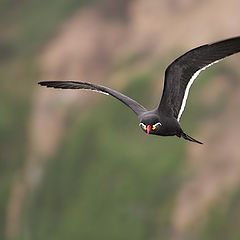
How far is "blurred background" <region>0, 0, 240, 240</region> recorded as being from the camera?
41125 mm

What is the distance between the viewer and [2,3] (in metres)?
54.9

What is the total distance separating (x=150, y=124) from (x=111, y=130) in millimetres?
28243

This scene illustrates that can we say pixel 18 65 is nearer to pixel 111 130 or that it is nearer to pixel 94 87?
pixel 111 130

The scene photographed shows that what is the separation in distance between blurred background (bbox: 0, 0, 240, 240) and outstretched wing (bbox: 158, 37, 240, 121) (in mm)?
23601

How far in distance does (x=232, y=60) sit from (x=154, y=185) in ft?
29.3

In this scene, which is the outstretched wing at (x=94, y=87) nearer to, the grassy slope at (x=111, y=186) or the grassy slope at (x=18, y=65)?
the grassy slope at (x=111, y=186)

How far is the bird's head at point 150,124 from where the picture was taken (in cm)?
1575

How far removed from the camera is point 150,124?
621 inches

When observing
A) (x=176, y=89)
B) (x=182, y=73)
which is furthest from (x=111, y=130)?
(x=182, y=73)

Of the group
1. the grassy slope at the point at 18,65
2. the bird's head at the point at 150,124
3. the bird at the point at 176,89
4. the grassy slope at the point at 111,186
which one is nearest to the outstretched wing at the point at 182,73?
the bird at the point at 176,89

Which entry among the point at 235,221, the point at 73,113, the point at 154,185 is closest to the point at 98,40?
the point at 73,113

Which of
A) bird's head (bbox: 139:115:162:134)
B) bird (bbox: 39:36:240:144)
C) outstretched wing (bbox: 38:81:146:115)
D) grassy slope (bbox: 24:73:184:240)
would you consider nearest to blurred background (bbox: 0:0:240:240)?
grassy slope (bbox: 24:73:184:240)

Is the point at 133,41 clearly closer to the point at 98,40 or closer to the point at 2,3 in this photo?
the point at 98,40

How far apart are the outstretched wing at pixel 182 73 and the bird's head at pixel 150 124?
1.84 feet
